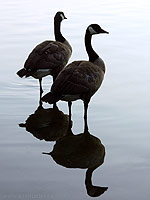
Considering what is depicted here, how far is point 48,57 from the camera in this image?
34.0 feet

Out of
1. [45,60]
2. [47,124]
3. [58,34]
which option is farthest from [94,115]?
[58,34]

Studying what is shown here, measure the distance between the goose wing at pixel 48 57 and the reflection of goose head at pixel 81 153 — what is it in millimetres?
2218

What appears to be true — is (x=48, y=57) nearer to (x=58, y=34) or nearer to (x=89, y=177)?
(x=58, y=34)

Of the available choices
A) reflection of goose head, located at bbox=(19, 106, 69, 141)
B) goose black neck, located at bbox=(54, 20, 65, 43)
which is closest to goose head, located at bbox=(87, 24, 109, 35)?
reflection of goose head, located at bbox=(19, 106, 69, 141)

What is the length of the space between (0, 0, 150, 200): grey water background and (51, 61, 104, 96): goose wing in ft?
2.12

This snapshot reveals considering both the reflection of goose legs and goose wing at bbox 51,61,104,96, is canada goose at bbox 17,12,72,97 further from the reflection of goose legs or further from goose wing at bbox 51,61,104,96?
the reflection of goose legs

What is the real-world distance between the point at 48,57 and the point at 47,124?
1829mm

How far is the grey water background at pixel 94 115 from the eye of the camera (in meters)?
6.52

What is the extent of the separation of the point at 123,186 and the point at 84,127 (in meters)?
2.43

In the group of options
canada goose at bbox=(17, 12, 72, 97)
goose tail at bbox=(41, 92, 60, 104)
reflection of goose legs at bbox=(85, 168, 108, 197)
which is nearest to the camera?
reflection of goose legs at bbox=(85, 168, 108, 197)

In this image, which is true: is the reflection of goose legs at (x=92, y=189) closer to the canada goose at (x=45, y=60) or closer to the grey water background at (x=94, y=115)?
the grey water background at (x=94, y=115)

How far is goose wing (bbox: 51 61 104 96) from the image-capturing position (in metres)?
8.46

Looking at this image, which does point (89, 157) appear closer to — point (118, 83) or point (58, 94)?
point (58, 94)

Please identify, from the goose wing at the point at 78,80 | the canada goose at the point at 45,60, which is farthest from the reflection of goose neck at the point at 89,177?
the canada goose at the point at 45,60
